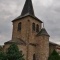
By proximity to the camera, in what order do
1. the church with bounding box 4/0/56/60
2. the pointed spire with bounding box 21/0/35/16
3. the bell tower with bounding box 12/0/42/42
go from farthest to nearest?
1. the pointed spire with bounding box 21/0/35/16
2. the bell tower with bounding box 12/0/42/42
3. the church with bounding box 4/0/56/60

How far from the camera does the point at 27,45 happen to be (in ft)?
112

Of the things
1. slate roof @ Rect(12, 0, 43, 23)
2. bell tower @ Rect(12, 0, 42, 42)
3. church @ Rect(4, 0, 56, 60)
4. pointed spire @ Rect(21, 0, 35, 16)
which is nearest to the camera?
church @ Rect(4, 0, 56, 60)

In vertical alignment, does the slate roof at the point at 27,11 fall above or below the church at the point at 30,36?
above

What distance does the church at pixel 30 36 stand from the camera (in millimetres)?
33844

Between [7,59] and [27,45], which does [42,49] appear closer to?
[27,45]

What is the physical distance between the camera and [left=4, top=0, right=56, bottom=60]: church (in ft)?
111

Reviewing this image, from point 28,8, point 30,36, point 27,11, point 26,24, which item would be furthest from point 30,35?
point 28,8

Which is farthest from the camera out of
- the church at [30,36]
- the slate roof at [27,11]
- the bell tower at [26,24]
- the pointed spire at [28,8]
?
the pointed spire at [28,8]

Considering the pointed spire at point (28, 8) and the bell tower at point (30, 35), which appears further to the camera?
the pointed spire at point (28, 8)

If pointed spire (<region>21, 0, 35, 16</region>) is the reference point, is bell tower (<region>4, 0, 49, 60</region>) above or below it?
below

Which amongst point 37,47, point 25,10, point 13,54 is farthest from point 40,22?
point 13,54

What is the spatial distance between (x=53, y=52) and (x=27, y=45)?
549 centimetres

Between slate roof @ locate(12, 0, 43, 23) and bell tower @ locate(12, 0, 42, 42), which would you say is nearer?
bell tower @ locate(12, 0, 42, 42)

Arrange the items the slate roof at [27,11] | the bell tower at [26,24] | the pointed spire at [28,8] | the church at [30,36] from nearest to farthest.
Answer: the church at [30,36]
the bell tower at [26,24]
the slate roof at [27,11]
the pointed spire at [28,8]
